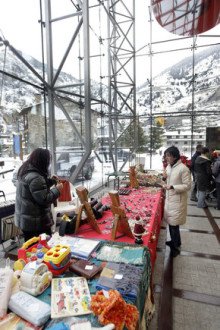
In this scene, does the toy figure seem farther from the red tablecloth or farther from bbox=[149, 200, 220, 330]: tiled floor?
bbox=[149, 200, 220, 330]: tiled floor

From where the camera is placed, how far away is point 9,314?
91 centimetres

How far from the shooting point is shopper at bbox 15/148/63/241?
162cm

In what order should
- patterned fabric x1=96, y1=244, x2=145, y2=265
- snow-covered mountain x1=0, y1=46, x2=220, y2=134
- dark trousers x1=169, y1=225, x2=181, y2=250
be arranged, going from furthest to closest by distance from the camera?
snow-covered mountain x1=0, y1=46, x2=220, y2=134 → dark trousers x1=169, y1=225, x2=181, y2=250 → patterned fabric x1=96, y1=244, x2=145, y2=265

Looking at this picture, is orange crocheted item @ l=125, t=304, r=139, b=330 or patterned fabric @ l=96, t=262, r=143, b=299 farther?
patterned fabric @ l=96, t=262, r=143, b=299

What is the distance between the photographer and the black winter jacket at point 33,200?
162 cm

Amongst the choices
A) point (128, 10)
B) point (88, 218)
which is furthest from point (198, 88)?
point (88, 218)

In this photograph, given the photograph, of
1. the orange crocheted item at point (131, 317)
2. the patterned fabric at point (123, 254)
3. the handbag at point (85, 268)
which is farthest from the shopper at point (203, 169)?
the orange crocheted item at point (131, 317)

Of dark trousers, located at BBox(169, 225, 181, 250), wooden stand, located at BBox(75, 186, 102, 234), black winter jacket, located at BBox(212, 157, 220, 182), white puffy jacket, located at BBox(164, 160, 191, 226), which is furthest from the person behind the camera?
black winter jacket, located at BBox(212, 157, 220, 182)

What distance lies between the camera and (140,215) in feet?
7.71

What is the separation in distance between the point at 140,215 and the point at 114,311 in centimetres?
151

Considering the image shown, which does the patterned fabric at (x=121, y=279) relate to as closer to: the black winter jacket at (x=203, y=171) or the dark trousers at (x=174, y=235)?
the dark trousers at (x=174, y=235)

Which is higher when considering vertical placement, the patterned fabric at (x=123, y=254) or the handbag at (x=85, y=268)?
the handbag at (x=85, y=268)

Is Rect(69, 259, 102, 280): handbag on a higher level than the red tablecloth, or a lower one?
higher

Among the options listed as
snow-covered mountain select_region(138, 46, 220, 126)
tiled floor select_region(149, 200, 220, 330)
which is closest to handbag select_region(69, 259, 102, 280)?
tiled floor select_region(149, 200, 220, 330)
